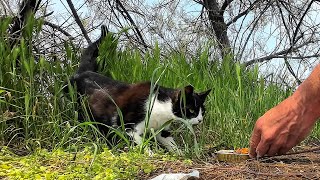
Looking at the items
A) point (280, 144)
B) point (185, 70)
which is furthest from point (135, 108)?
point (280, 144)

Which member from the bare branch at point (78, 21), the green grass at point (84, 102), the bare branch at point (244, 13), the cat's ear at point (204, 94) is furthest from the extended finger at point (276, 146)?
the bare branch at point (244, 13)

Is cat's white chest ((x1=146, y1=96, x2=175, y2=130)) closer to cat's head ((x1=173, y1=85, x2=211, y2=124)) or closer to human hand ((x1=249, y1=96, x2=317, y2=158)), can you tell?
cat's head ((x1=173, y1=85, x2=211, y2=124))

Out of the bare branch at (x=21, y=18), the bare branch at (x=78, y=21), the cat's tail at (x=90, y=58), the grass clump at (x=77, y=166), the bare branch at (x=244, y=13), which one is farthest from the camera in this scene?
the bare branch at (x=244, y=13)

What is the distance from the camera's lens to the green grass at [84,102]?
400 cm

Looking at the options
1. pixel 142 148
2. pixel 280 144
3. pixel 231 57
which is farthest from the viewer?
pixel 231 57

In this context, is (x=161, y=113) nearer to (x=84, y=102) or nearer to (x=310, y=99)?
(x=84, y=102)

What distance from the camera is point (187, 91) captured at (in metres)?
4.41

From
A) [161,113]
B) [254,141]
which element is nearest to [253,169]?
[254,141]

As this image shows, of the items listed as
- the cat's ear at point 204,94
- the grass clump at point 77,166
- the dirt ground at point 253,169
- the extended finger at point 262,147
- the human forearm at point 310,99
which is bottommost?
the grass clump at point 77,166

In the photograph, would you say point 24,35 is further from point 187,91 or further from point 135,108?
point 187,91

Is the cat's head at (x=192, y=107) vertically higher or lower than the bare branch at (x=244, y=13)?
lower

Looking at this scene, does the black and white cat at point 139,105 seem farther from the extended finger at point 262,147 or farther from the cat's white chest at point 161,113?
the extended finger at point 262,147

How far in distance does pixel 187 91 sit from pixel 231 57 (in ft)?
4.64

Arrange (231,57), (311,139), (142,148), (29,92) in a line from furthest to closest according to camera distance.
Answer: (231,57)
(311,139)
(29,92)
(142,148)
